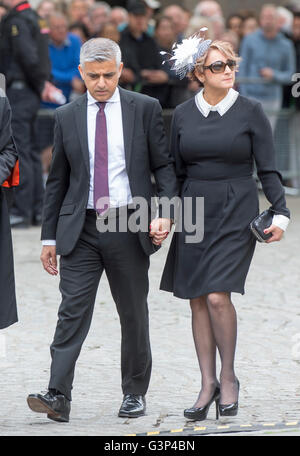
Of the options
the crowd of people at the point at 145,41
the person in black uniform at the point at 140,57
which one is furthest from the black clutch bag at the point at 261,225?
the person in black uniform at the point at 140,57

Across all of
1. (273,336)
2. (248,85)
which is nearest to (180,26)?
(248,85)

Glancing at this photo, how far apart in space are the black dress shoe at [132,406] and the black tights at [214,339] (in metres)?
0.29

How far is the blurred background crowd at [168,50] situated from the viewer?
12.6 m

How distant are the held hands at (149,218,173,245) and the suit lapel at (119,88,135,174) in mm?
288

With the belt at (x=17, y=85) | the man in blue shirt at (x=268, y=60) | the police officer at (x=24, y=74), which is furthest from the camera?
the man in blue shirt at (x=268, y=60)

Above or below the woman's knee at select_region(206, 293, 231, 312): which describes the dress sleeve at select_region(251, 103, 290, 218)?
above

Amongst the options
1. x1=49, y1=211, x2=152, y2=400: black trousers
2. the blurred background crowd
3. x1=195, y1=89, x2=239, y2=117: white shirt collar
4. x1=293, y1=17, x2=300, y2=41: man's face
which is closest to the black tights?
x1=49, y1=211, x2=152, y2=400: black trousers

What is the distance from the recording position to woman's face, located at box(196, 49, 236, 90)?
555 cm

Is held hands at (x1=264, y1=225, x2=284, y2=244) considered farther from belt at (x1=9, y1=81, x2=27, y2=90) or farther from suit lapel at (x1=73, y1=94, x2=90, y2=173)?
belt at (x1=9, y1=81, x2=27, y2=90)

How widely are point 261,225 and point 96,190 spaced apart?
2.59 feet

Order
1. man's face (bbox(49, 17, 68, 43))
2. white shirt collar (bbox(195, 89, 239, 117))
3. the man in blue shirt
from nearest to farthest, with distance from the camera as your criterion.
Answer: white shirt collar (bbox(195, 89, 239, 117)) < man's face (bbox(49, 17, 68, 43)) < the man in blue shirt

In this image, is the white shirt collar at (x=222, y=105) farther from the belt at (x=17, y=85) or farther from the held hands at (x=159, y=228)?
the belt at (x=17, y=85)

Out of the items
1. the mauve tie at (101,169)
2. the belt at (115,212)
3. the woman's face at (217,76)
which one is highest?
the woman's face at (217,76)
